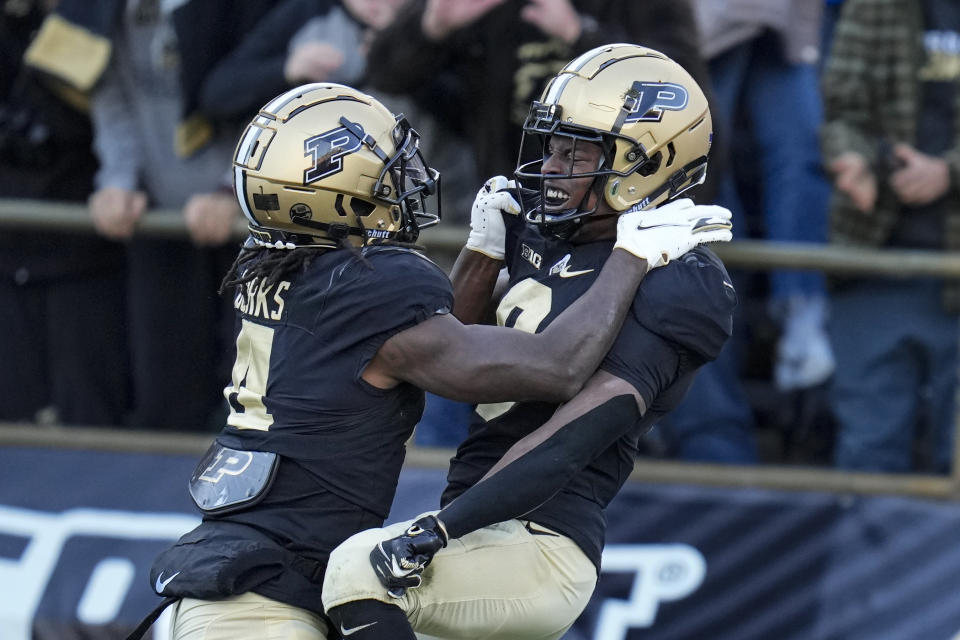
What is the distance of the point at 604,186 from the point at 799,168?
2.47 m

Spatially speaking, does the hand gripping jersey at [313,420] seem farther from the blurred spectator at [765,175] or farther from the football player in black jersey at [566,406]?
the blurred spectator at [765,175]

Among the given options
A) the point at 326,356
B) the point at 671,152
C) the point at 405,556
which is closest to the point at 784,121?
the point at 671,152

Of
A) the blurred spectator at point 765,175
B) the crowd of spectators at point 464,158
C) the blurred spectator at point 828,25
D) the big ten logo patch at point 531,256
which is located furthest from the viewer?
the blurred spectator at point 828,25

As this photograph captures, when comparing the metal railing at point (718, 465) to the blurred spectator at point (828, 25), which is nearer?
the metal railing at point (718, 465)

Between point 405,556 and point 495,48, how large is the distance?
272 cm

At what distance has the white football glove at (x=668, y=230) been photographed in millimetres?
3250

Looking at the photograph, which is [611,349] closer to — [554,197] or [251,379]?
[554,197]

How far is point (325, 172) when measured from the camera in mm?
3201

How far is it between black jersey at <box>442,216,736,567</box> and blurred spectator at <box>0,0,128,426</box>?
2.70 meters

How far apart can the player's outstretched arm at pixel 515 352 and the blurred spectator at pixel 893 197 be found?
2.40 metres

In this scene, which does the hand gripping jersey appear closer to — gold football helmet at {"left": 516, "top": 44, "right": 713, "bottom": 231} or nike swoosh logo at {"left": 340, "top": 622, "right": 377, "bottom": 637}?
nike swoosh logo at {"left": 340, "top": 622, "right": 377, "bottom": 637}

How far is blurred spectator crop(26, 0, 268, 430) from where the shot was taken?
5.63 metres

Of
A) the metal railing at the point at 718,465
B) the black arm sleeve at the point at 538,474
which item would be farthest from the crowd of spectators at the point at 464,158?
the black arm sleeve at the point at 538,474

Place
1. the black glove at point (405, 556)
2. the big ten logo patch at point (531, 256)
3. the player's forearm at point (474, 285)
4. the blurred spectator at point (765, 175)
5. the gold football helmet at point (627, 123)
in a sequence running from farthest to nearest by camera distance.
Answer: the blurred spectator at point (765, 175) → the player's forearm at point (474, 285) → the big ten logo patch at point (531, 256) → the gold football helmet at point (627, 123) → the black glove at point (405, 556)
